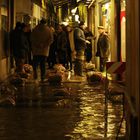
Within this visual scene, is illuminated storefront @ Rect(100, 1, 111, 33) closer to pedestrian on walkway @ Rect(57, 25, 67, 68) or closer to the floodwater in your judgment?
pedestrian on walkway @ Rect(57, 25, 67, 68)

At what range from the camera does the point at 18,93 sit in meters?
16.0

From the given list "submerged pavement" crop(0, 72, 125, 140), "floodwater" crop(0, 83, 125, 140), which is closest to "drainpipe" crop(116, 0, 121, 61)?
"submerged pavement" crop(0, 72, 125, 140)

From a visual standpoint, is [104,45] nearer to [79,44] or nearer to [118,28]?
[79,44]

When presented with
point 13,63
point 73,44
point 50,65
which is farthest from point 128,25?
point 50,65

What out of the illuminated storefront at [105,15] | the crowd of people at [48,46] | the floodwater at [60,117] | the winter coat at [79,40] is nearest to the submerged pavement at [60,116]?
the floodwater at [60,117]

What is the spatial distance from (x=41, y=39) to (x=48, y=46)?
394mm

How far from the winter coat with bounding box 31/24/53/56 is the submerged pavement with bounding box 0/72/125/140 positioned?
3.52 m

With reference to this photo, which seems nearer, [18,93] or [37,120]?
[37,120]

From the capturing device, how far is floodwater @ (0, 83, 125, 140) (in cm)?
974

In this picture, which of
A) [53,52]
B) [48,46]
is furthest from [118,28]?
[53,52]

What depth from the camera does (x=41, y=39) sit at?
65.9 feet

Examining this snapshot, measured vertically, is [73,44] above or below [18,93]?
above

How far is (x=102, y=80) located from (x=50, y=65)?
7806 millimetres

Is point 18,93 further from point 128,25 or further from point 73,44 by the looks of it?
point 128,25
